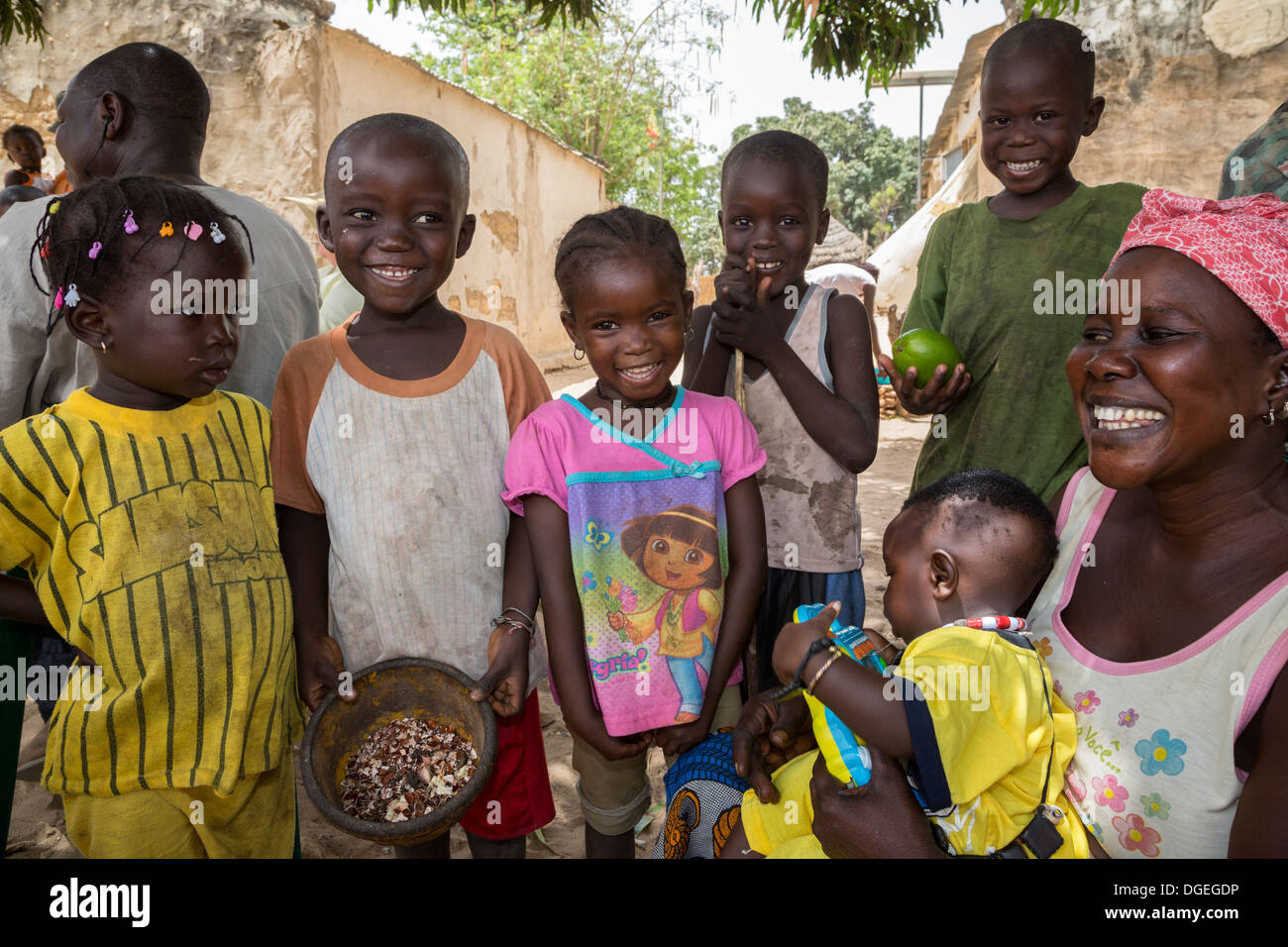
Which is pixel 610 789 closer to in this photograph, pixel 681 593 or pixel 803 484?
pixel 681 593

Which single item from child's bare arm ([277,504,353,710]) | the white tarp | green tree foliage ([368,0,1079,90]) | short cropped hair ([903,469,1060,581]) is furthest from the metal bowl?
the white tarp

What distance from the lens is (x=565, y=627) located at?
1.98 meters

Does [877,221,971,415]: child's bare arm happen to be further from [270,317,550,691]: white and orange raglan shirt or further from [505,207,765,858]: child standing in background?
[270,317,550,691]: white and orange raglan shirt

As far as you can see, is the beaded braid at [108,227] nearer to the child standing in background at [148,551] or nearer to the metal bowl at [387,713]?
the child standing in background at [148,551]

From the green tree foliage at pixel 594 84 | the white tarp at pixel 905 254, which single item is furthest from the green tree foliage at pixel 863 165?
the white tarp at pixel 905 254

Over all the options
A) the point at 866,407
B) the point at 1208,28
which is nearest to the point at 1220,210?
the point at 866,407

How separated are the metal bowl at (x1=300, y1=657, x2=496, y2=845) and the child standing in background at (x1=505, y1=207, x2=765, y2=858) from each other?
0.23 m

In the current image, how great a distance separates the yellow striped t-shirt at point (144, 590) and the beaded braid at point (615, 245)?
96 centimetres

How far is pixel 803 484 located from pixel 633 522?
73 cm

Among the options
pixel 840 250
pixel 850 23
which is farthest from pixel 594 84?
pixel 850 23

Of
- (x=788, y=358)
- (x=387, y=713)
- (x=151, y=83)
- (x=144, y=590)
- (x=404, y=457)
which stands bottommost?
(x=387, y=713)

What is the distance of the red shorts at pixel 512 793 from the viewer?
2.21m

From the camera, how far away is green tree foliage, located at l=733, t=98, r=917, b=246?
41812 millimetres
